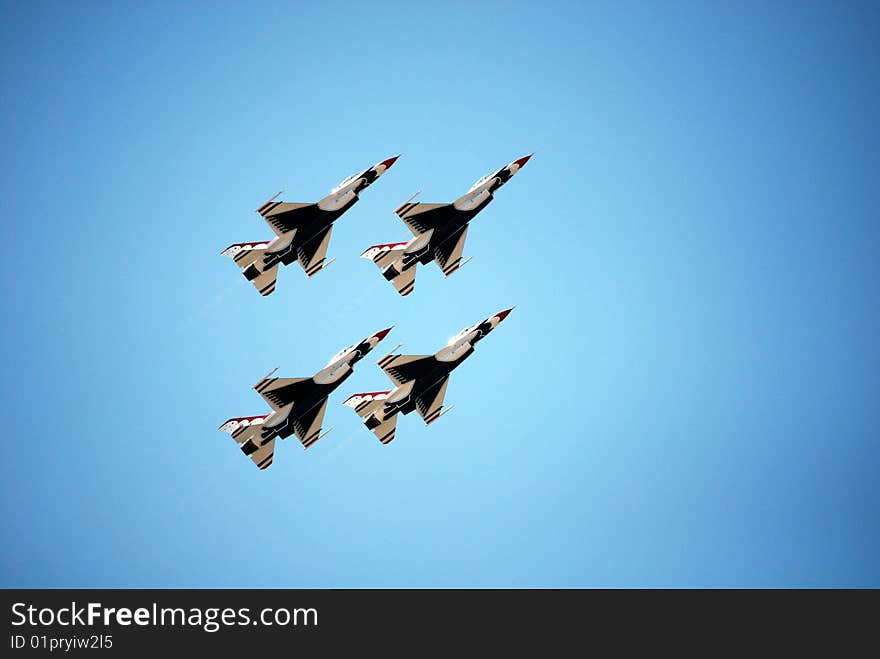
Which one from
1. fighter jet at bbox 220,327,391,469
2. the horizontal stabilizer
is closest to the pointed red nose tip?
fighter jet at bbox 220,327,391,469

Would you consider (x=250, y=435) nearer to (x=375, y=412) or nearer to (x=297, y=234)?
(x=375, y=412)

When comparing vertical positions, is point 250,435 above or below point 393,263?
below

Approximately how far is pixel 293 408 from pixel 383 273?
19.4 feet

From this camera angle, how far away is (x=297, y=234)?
69.3 m

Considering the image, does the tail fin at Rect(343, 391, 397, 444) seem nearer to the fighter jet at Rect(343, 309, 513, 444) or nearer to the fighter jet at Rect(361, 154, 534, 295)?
the fighter jet at Rect(343, 309, 513, 444)

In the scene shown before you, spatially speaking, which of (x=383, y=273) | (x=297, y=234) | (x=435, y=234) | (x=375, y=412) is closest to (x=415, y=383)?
(x=375, y=412)

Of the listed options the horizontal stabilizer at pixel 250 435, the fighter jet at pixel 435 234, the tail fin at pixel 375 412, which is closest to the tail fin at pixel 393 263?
the fighter jet at pixel 435 234

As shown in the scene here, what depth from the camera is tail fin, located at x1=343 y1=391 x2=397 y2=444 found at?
2761 inches

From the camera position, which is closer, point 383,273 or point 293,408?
point 293,408

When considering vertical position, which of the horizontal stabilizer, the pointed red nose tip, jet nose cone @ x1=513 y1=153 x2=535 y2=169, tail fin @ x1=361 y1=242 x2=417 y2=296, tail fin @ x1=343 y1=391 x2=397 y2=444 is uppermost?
jet nose cone @ x1=513 y1=153 x2=535 y2=169

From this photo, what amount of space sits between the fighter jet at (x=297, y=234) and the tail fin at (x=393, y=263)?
165 cm

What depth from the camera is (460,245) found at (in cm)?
7069
